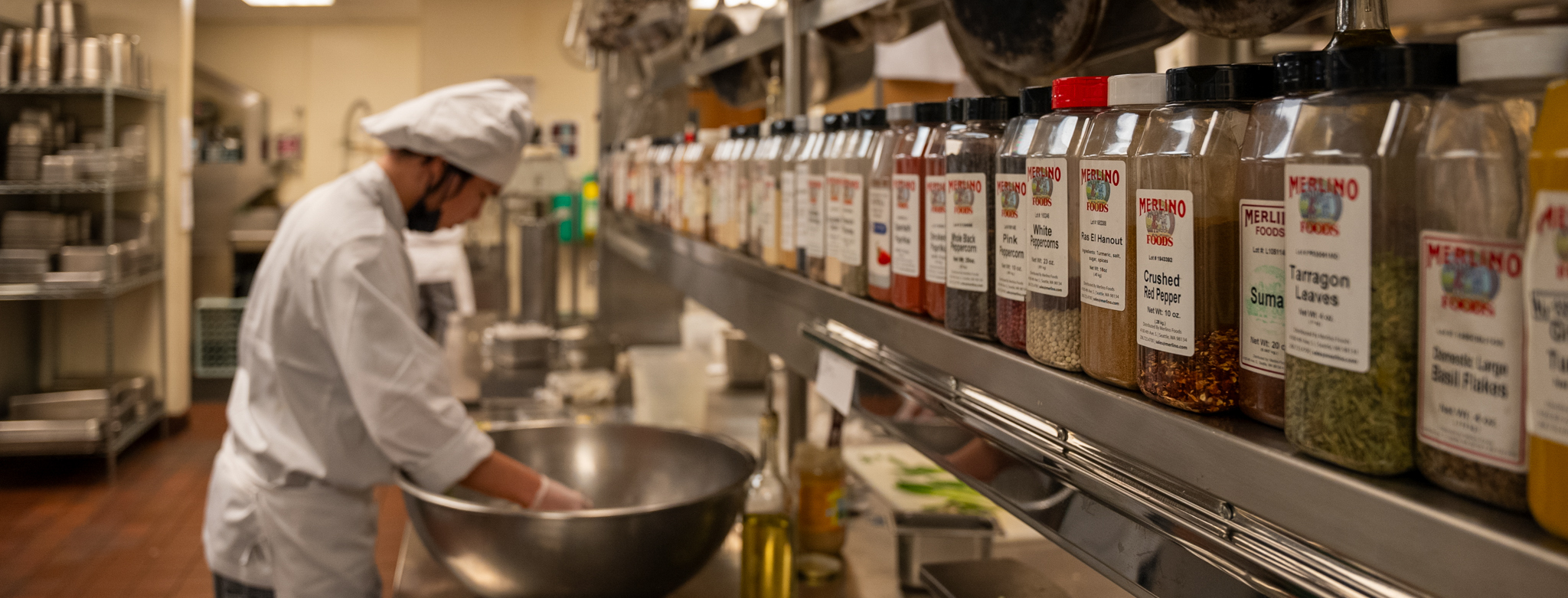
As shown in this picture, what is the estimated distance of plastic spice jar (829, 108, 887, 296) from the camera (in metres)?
1.11

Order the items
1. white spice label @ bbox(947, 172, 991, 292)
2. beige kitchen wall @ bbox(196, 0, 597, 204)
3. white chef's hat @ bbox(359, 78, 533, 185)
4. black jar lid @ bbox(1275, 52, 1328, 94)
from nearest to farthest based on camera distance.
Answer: black jar lid @ bbox(1275, 52, 1328, 94) < white spice label @ bbox(947, 172, 991, 292) < white chef's hat @ bbox(359, 78, 533, 185) < beige kitchen wall @ bbox(196, 0, 597, 204)

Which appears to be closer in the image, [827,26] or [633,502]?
[827,26]

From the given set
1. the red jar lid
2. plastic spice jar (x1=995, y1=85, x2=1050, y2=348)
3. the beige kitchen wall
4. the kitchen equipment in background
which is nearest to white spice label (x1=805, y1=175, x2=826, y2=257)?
plastic spice jar (x1=995, y1=85, x2=1050, y2=348)

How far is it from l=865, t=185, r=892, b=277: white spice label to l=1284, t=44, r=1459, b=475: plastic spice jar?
0.55 m

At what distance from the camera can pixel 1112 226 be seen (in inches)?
26.1

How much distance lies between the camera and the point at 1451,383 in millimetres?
445

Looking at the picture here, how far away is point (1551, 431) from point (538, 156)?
4.25 metres

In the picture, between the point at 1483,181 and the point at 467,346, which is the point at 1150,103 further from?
the point at 467,346

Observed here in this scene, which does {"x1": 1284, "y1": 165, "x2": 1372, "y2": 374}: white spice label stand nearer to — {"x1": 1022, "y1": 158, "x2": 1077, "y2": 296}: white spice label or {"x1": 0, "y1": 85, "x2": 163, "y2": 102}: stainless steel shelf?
{"x1": 1022, "y1": 158, "x2": 1077, "y2": 296}: white spice label

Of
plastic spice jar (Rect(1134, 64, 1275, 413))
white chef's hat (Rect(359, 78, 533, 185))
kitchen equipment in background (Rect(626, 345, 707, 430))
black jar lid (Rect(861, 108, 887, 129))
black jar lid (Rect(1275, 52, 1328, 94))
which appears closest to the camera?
black jar lid (Rect(1275, 52, 1328, 94))

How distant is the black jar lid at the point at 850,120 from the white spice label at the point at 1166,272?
1.78ft

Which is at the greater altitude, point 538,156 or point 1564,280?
point 538,156

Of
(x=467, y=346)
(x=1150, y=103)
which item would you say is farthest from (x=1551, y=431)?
(x=467, y=346)

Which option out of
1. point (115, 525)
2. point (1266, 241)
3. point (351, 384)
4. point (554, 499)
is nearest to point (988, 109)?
point (1266, 241)
